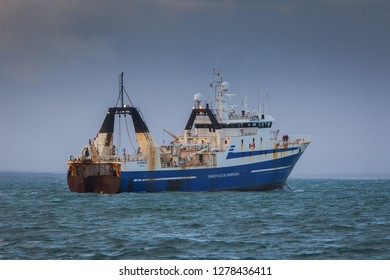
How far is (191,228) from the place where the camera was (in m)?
34.7

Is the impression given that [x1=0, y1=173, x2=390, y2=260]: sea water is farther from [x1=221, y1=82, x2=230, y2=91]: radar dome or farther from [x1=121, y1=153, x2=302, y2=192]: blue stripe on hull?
[x1=221, y1=82, x2=230, y2=91]: radar dome

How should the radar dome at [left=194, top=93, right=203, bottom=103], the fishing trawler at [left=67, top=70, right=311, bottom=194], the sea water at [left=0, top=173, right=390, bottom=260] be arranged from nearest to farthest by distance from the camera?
the sea water at [left=0, top=173, right=390, bottom=260]
the fishing trawler at [left=67, top=70, right=311, bottom=194]
the radar dome at [left=194, top=93, right=203, bottom=103]

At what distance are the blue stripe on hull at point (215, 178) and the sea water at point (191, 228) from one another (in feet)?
3.80

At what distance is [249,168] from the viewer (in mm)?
57844

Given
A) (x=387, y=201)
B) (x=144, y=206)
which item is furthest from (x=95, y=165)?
(x=387, y=201)

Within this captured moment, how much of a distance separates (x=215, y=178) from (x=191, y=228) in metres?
21.5

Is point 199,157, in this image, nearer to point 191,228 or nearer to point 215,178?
point 215,178

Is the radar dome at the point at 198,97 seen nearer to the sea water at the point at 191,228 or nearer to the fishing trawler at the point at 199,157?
the fishing trawler at the point at 199,157

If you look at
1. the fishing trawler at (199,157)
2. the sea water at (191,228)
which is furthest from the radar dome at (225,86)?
the sea water at (191,228)

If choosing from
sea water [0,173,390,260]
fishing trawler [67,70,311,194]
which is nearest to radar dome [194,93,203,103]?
fishing trawler [67,70,311,194]

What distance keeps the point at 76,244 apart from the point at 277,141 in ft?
106

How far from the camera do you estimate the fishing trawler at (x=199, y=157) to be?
52.7 m

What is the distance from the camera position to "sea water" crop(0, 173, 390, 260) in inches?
1113

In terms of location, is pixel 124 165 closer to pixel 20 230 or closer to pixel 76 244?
pixel 20 230
